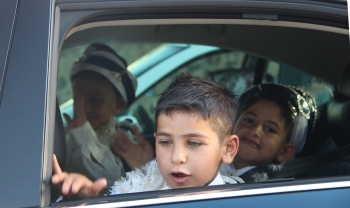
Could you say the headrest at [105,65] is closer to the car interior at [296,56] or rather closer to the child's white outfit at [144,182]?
the car interior at [296,56]

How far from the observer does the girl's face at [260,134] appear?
2.65 metres

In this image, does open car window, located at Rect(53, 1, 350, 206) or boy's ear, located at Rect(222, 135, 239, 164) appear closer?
open car window, located at Rect(53, 1, 350, 206)

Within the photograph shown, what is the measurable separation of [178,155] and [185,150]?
0.03 m

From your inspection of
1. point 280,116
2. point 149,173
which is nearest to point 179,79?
point 149,173

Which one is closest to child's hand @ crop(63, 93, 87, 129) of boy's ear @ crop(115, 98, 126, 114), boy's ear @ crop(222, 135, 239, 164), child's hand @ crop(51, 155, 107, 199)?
boy's ear @ crop(115, 98, 126, 114)

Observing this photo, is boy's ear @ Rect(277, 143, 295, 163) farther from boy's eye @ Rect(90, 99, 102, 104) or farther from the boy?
boy's eye @ Rect(90, 99, 102, 104)

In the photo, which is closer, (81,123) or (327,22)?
(327,22)

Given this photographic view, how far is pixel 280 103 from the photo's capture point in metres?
2.78

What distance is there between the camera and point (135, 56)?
4203 mm

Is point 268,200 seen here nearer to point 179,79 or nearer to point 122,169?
point 179,79

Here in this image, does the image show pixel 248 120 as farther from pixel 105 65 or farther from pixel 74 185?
pixel 74 185

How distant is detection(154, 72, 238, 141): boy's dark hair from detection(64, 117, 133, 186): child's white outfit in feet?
3.20

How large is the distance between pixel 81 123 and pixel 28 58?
5.37ft

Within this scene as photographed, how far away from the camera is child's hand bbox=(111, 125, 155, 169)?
3.13m
